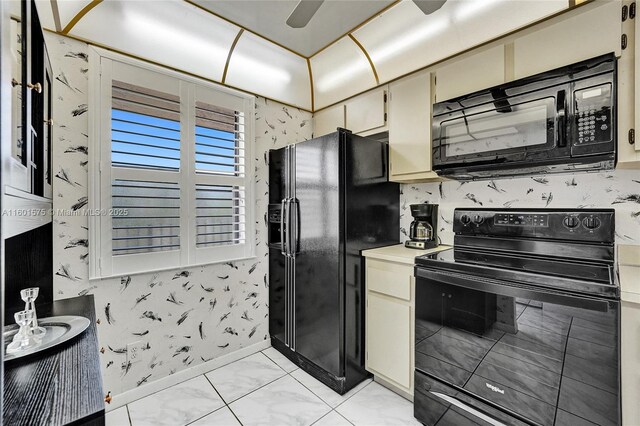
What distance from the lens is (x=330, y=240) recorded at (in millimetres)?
2113

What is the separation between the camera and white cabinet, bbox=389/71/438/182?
2.10 metres

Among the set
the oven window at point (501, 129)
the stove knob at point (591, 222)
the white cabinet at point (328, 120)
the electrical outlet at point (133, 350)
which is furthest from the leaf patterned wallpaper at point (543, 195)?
the electrical outlet at point (133, 350)

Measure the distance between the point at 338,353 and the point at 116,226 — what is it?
5.80 ft

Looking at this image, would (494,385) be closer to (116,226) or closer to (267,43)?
(116,226)

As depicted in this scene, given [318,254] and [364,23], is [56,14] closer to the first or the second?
[364,23]

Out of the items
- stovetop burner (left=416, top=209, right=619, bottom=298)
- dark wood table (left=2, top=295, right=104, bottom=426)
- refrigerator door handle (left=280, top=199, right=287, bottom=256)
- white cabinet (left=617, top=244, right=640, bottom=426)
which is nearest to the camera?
dark wood table (left=2, top=295, right=104, bottom=426)

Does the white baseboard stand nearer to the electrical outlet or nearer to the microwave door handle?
the electrical outlet

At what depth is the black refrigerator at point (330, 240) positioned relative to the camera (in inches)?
81.7

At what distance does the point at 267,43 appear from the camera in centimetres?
253

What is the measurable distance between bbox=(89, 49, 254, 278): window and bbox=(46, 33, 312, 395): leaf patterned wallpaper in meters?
0.08

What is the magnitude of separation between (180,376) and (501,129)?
2.82 metres

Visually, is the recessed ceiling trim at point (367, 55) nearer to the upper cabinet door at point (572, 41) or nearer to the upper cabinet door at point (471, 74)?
the upper cabinet door at point (471, 74)

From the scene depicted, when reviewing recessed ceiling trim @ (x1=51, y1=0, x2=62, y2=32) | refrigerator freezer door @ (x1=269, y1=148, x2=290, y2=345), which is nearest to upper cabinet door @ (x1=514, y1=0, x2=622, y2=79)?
refrigerator freezer door @ (x1=269, y1=148, x2=290, y2=345)

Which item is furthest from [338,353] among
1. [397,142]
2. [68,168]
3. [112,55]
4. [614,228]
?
[112,55]
